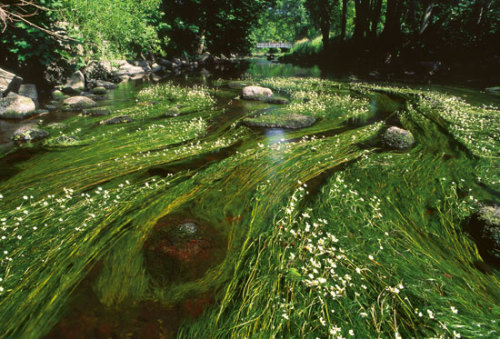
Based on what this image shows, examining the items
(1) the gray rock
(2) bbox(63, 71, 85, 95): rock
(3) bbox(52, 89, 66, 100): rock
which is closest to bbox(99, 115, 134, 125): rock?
(3) bbox(52, 89, 66, 100): rock

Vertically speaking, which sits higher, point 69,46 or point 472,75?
point 69,46

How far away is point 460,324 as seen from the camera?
9.14 ft

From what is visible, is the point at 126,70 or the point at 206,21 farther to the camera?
the point at 206,21

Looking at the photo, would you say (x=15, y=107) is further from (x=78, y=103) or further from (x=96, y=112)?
(x=96, y=112)

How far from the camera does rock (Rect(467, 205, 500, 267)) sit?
12.7ft

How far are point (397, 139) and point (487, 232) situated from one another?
15.8ft

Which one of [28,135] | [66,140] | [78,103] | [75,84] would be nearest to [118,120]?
[66,140]

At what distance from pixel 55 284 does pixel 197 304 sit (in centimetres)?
194

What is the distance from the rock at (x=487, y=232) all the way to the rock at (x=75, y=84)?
20.8 m

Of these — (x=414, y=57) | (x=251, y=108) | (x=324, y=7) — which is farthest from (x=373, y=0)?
(x=251, y=108)

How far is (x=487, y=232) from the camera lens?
405 centimetres

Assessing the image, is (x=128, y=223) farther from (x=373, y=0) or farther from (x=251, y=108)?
(x=373, y=0)

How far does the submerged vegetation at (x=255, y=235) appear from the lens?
2.96m

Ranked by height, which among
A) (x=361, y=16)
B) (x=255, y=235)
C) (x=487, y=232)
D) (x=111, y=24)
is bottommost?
(x=255, y=235)
